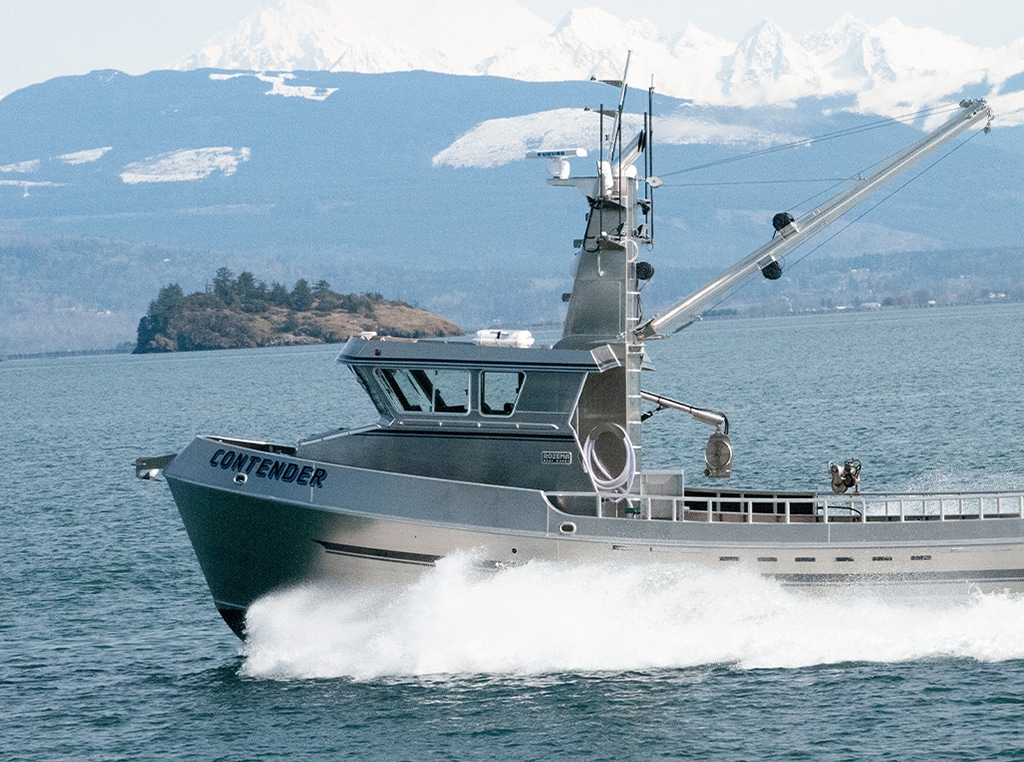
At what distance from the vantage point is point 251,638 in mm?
21453

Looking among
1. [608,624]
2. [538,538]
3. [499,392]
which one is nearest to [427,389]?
[499,392]

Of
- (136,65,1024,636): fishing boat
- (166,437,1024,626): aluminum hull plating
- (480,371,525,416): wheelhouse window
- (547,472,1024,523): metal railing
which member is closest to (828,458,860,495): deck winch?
(136,65,1024,636): fishing boat

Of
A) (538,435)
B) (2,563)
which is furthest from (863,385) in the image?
(538,435)

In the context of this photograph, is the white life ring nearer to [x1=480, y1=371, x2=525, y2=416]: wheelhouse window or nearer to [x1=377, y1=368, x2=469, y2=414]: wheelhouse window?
[x1=480, y1=371, x2=525, y2=416]: wheelhouse window

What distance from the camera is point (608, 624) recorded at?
2075 centimetres

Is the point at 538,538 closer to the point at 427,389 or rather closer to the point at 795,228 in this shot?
the point at 427,389

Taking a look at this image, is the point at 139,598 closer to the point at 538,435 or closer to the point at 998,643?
the point at 538,435

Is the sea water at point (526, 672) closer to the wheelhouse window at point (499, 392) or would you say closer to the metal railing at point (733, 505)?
the metal railing at point (733, 505)

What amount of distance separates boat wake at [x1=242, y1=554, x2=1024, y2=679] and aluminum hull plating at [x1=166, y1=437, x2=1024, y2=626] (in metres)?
0.23

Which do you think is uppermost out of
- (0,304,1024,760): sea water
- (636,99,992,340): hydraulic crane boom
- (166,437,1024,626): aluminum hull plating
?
(636,99,992,340): hydraulic crane boom

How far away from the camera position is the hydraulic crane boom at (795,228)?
2200 cm

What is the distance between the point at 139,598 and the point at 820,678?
1279cm

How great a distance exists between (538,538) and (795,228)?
5851 mm

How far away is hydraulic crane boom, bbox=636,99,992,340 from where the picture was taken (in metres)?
22.0
